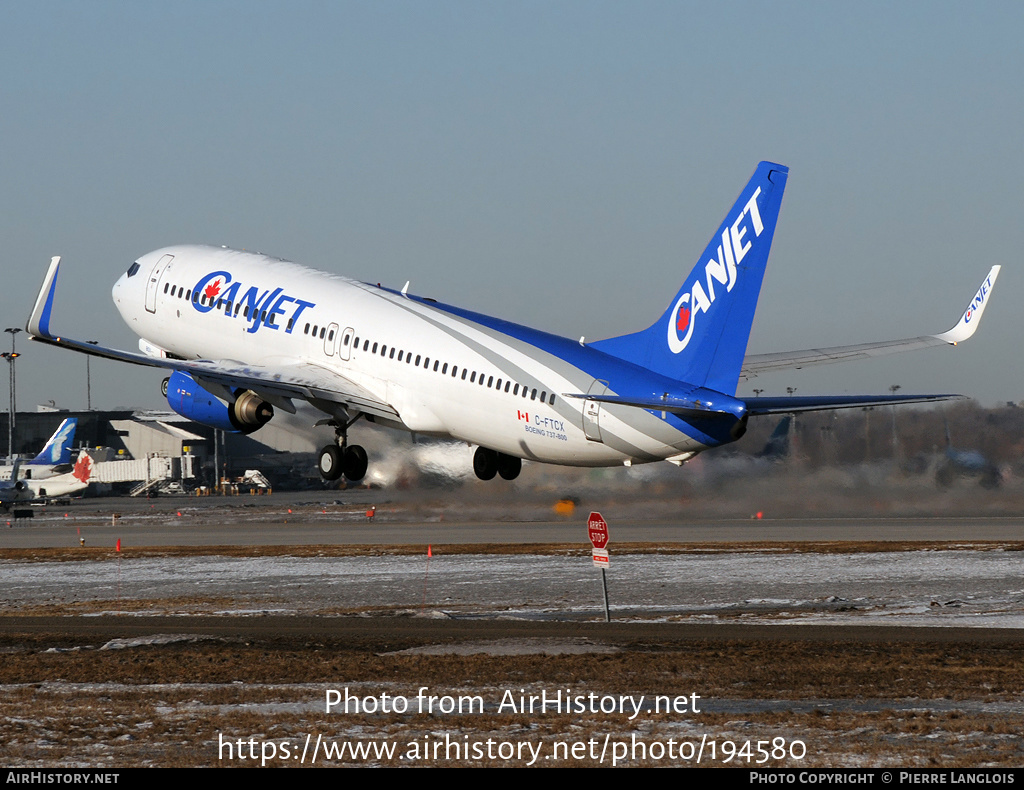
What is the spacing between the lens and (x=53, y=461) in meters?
115

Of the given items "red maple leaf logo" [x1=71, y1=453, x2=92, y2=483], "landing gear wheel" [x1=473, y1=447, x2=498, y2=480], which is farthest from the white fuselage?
"red maple leaf logo" [x1=71, y1=453, x2=92, y2=483]

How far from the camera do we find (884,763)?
62.5 ft

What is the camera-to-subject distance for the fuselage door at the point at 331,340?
41.1 meters

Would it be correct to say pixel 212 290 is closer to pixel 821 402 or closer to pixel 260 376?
→ pixel 260 376

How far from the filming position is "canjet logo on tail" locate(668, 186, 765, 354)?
33469 millimetres

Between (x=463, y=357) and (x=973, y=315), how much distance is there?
43.9 feet

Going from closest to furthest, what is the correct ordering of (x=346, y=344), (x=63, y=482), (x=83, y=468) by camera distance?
(x=346, y=344)
(x=83, y=468)
(x=63, y=482)

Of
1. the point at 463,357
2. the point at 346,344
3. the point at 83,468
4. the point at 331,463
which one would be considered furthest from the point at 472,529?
the point at 83,468

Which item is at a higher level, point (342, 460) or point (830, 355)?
point (830, 355)

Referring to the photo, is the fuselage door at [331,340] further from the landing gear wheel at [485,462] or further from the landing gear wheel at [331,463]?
the landing gear wheel at [485,462]

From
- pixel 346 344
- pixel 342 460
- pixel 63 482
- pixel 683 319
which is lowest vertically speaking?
pixel 63 482

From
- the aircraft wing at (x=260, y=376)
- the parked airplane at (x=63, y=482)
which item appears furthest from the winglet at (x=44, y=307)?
the parked airplane at (x=63, y=482)

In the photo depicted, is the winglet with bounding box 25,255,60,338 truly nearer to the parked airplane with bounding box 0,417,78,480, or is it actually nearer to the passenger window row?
the passenger window row
